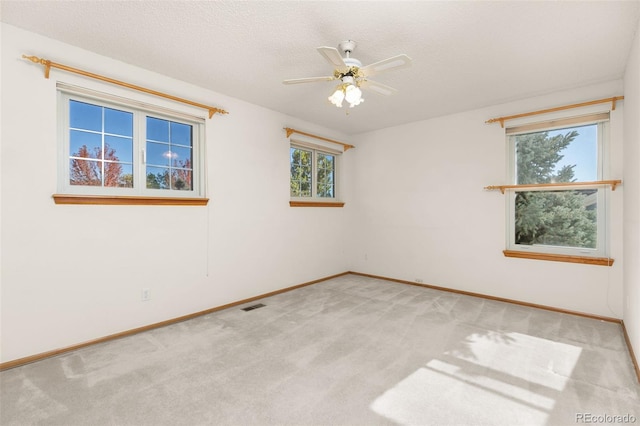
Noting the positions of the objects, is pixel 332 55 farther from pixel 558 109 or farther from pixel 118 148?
pixel 558 109

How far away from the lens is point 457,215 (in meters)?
4.20

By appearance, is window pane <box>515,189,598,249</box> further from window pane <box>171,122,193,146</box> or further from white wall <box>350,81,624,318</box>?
window pane <box>171,122,193,146</box>

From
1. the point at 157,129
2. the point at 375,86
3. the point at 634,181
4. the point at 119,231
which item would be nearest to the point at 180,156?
the point at 157,129

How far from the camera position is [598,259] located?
10.3 feet

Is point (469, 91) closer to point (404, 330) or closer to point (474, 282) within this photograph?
point (474, 282)

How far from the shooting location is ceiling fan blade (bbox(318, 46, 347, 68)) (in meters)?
1.93

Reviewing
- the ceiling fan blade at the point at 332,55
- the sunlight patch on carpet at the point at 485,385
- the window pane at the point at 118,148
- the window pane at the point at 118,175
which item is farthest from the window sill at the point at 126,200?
the sunlight patch on carpet at the point at 485,385

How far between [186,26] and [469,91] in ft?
9.76

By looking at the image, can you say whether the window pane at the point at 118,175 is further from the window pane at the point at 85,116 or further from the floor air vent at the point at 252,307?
the floor air vent at the point at 252,307

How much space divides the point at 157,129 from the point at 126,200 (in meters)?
0.83

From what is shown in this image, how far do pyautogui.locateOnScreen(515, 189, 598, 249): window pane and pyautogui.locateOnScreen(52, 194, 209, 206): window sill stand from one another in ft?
12.6

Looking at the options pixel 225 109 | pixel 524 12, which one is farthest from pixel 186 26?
pixel 524 12

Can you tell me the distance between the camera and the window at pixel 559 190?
10.6ft

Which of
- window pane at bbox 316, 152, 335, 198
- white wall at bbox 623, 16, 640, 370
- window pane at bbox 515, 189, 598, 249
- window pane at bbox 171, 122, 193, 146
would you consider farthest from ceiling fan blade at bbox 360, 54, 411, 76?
window pane at bbox 316, 152, 335, 198
